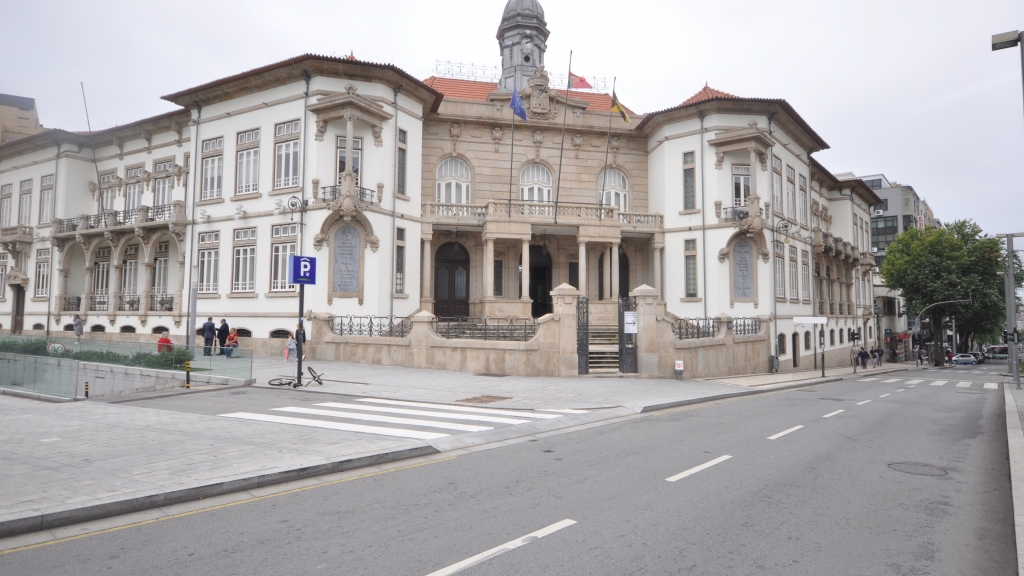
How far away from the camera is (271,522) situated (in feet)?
19.2

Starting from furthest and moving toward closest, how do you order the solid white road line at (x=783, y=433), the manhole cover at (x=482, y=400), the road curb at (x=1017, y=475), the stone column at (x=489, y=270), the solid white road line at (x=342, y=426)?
the stone column at (x=489, y=270) → the manhole cover at (x=482, y=400) → the solid white road line at (x=783, y=433) → the solid white road line at (x=342, y=426) → the road curb at (x=1017, y=475)

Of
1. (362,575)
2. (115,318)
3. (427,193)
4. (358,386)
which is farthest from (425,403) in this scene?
(115,318)

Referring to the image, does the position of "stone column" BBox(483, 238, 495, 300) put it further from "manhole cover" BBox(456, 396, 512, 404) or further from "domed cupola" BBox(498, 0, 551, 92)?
"manhole cover" BBox(456, 396, 512, 404)

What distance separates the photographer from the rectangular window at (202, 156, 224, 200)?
29.3 m

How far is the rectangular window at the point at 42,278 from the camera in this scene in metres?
35.9

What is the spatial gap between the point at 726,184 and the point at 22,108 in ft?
171

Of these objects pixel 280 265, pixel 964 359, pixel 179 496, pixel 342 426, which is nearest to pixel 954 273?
pixel 964 359

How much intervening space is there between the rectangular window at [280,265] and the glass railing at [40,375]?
1018 cm

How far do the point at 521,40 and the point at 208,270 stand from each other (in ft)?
75.4

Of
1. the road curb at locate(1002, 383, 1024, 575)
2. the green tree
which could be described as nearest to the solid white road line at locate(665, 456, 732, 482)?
the road curb at locate(1002, 383, 1024, 575)

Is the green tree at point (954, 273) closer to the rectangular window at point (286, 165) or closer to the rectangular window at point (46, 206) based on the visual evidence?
the rectangular window at point (286, 165)

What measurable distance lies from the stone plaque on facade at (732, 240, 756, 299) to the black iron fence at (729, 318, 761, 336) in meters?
1.68

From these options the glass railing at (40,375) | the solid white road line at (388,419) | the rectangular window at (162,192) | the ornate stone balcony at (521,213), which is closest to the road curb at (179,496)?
the solid white road line at (388,419)

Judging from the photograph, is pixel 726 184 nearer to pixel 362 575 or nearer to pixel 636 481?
pixel 636 481
